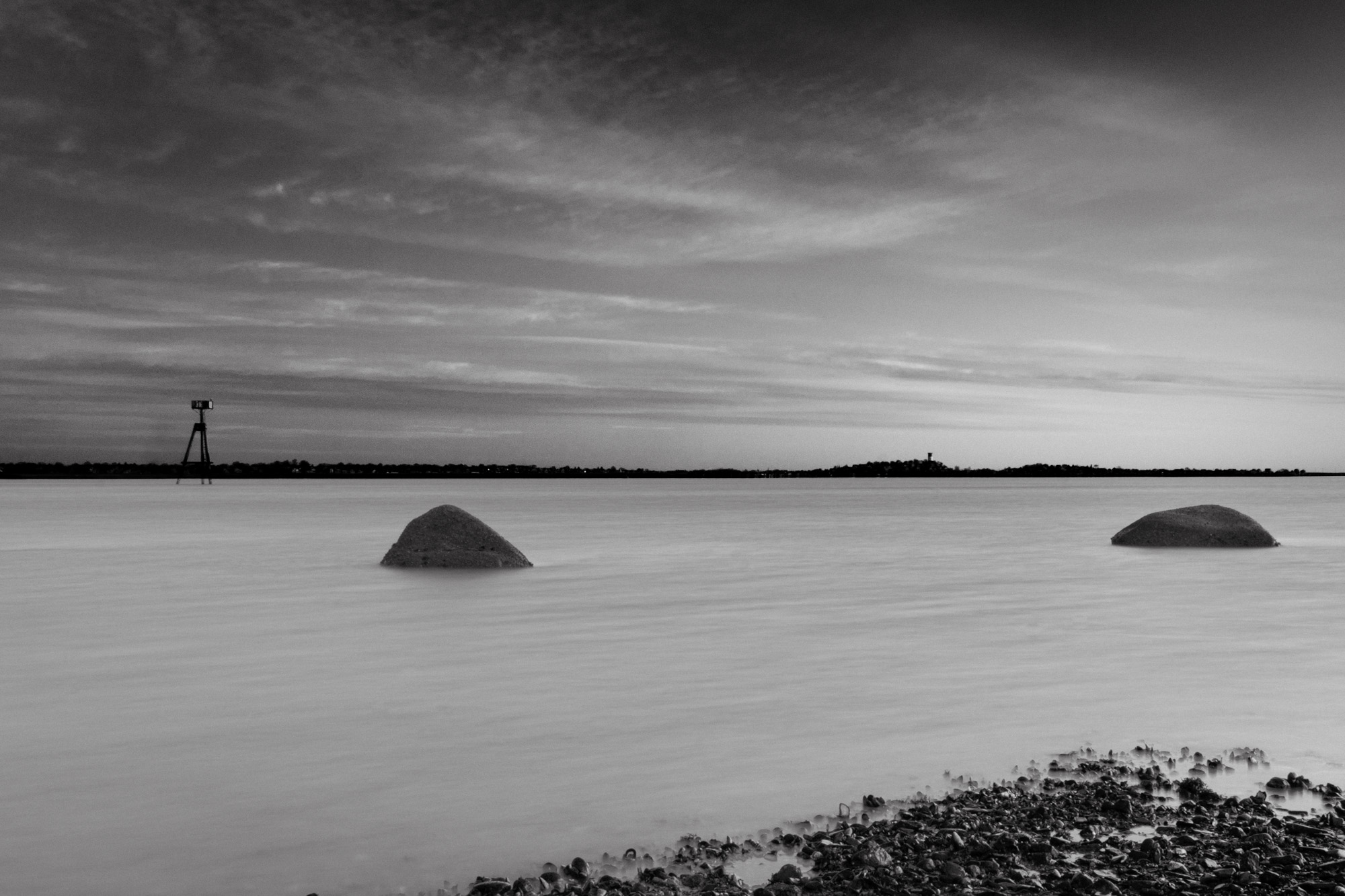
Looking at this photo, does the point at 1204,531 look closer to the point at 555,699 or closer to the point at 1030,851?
the point at 555,699

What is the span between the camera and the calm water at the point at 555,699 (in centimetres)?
627

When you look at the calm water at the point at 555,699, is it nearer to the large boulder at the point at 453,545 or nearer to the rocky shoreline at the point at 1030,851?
the rocky shoreline at the point at 1030,851

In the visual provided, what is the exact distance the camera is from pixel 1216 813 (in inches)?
244

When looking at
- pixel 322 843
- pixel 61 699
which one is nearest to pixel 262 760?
pixel 322 843

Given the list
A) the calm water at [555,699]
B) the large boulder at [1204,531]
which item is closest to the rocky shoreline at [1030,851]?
the calm water at [555,699]

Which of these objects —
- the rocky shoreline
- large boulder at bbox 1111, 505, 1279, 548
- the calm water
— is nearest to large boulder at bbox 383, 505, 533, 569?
the calm water

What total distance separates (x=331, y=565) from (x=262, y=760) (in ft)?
61.4

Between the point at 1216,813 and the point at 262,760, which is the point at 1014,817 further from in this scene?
the point at 262,760

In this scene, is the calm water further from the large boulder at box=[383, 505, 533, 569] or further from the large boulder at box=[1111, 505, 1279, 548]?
the large boulder at box=[1111, 505, 1279, 548]

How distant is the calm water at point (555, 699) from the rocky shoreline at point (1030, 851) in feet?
1.31

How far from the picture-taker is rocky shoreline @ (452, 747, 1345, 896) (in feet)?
16.7

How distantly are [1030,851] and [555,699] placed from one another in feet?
18.2

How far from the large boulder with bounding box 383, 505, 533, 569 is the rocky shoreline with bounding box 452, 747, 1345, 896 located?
16.8 m

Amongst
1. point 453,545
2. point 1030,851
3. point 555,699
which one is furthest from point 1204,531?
point 1030,851
